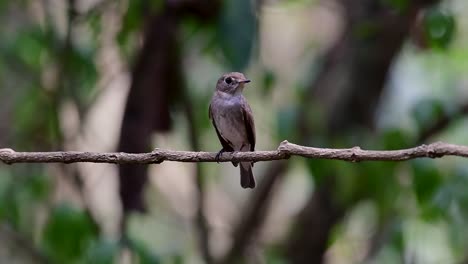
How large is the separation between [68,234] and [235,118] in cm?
114

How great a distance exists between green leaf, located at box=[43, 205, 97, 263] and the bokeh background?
1 centimetres

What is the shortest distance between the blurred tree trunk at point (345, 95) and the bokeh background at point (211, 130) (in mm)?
10

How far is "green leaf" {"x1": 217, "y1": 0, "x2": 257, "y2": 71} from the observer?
4.64 meters

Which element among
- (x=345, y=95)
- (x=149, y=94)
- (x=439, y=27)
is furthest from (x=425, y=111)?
(x=149, y=94)

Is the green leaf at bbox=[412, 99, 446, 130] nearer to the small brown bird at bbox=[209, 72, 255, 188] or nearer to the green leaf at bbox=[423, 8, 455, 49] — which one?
the green leaf at bbox=[423, 8, 455, 49]

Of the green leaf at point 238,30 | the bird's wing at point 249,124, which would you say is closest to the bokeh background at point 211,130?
the green leaf at point 238,30

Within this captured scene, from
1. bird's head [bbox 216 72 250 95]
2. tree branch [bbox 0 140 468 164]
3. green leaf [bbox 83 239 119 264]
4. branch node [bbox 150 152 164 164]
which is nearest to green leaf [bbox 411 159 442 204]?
bird's head [bbox 216 72 250 95]

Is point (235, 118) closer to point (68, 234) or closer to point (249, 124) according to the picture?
point (249, 124)

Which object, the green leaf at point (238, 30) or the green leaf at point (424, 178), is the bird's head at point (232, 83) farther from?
the green leaf at point (424, 178)

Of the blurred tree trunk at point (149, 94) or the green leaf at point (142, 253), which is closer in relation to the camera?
the green leaf at point (142, 253)

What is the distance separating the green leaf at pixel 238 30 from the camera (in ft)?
15.2

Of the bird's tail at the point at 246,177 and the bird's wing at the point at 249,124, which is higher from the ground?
the bird's wing at the point at 249,124

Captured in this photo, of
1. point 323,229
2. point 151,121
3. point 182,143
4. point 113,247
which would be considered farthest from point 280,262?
point 182,143

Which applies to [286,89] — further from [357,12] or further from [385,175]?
[385,175]
